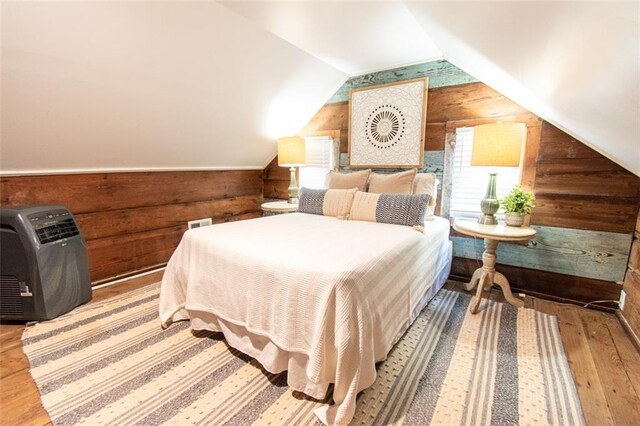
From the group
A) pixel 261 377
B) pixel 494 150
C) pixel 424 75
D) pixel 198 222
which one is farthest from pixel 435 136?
pixel 198 222

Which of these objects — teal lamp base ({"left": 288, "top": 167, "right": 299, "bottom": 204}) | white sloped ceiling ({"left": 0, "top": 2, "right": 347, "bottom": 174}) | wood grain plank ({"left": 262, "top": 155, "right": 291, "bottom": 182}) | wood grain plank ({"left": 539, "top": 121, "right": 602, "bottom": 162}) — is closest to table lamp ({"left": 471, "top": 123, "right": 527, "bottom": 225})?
wood grain plank ({"left": 539, "top": 121, "right": 602, "bottom": 162})

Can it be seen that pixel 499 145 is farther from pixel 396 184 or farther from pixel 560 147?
pixel 396 184

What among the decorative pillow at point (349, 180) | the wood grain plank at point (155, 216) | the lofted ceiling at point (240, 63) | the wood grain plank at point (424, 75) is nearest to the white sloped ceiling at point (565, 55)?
the lofted ceiling at point (240, 63)

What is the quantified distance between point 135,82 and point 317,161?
213 centimetres

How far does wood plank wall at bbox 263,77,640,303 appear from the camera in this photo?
224 centimetres

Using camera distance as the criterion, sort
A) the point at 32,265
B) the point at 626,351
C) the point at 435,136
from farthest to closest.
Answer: the point at 435,136
the point at 32,265
the point at 626,351

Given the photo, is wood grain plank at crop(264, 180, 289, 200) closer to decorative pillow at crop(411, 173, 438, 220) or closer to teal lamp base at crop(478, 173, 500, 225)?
decorative pillow at crop(411, 173, 438, 220)

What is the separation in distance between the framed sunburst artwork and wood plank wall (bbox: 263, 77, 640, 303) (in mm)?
165

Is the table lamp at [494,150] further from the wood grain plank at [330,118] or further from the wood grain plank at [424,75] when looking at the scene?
the wood grain plank at [330,118]

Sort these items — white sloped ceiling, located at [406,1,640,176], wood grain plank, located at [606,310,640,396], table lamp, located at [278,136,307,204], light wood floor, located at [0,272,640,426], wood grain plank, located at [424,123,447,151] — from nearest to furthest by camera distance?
white sloped ceiling, located at [406,1,640,176] < light wood floor, located at [0,272,640,426] < wood grain plank, located at [606,310,640,396] < wood grain plank, located at [424,123,447,151] < table lamp, located at [278,136,307,204]

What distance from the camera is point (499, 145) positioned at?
2.24 meters

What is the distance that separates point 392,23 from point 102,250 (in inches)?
126

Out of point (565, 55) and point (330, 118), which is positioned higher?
point (330, 118)

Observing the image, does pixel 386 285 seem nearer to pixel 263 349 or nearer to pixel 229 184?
pixel 263 349
